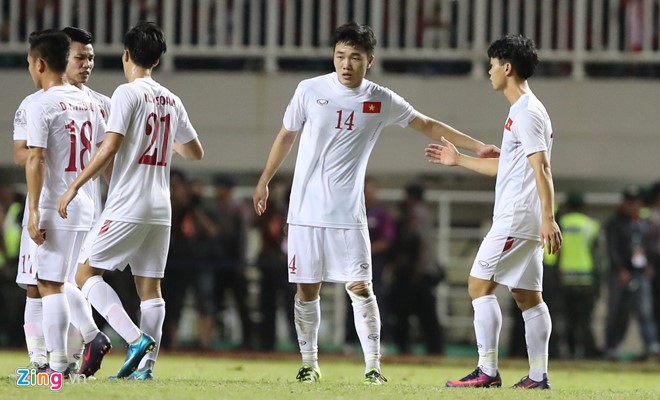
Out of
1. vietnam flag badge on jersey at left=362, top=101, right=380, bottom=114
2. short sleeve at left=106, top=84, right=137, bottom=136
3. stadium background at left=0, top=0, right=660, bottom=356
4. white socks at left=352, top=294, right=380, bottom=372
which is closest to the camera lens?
short sleeve at left=106, top=84, right=137, bottom=136

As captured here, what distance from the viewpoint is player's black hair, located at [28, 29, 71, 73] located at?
28.0 ft

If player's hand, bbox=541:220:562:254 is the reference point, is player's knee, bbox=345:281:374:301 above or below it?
below

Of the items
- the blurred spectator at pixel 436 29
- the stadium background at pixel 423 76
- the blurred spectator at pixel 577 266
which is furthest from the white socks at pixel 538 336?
the blurred spectator at pixel 436 29

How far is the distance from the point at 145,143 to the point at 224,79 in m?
8.78

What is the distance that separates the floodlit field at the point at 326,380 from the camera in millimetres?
7677

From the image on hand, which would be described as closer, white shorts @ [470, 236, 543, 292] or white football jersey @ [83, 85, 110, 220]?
white shorts @ [470, 236, 543, 292]

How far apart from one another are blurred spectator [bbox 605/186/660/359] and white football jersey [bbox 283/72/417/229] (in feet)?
25.0

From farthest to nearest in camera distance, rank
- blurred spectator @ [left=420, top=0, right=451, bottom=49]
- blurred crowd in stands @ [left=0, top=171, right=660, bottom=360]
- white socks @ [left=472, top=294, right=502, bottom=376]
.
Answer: blurred spectator @ [left=420, top=0, right=451, bottom=49] < blurred crowd in stands @ [left=0, top=171, right=660, bottom=360] < white socks @ [left=472, top=294, right=502, bottom=376]

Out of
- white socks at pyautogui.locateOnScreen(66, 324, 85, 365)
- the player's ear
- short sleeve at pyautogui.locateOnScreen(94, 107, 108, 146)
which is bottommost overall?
white socks at pyautogui.locateOnScreen(66, 324, 85, 365)

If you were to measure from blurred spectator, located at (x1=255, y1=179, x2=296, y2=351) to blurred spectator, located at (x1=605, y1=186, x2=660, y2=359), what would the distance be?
3.67 meters

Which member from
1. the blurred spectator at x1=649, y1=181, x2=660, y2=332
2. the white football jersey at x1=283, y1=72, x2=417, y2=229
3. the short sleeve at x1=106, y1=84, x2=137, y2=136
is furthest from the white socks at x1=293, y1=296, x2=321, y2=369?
the blurred spectator at x1=649, y1=181, x2=660, y2=332

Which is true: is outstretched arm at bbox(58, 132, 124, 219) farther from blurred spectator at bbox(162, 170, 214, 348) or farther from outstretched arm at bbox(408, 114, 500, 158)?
blurred spectator at bbox(162, 170, 214, 348)

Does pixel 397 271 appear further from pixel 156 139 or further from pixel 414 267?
pixel 156 139

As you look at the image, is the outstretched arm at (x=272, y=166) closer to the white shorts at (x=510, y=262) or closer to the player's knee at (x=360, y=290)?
the player's knee at (x=360, y=290)
